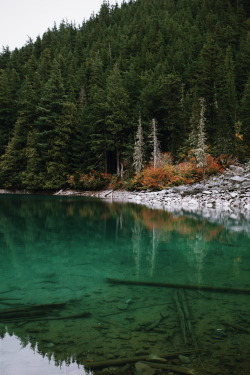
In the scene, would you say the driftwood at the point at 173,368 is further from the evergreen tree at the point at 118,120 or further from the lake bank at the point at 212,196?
the evergreen tree at the point at 118,120

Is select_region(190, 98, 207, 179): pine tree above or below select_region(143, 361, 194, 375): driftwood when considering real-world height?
above

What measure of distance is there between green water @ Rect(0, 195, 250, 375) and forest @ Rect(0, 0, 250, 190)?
21076mm

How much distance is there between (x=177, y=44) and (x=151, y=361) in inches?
2552

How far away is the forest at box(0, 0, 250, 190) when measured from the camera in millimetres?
34500

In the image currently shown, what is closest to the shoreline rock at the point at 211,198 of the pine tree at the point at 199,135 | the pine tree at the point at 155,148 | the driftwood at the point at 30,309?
the pine tree at the point at 199,135

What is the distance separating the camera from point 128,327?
409 centimetres

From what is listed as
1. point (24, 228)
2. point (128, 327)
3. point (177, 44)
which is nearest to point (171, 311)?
point (128, 327)

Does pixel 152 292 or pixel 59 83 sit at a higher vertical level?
pixel 59 83

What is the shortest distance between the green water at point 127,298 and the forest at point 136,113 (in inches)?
830

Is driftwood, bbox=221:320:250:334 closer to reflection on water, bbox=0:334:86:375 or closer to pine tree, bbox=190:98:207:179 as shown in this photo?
reflection on water, bbox=0:334:86:375

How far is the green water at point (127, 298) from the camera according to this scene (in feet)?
11.6

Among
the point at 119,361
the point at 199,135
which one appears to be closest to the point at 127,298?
the point at 119,361

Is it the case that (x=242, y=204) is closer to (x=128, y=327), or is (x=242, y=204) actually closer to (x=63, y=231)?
(x=63, y=231)

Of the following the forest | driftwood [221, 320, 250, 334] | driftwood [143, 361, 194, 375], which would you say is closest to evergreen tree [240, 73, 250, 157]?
the forest
